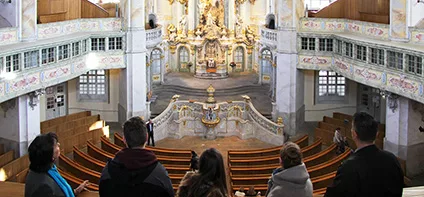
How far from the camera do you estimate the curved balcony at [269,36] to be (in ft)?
92.8

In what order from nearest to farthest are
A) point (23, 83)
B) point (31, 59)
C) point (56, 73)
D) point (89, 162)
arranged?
point (89, 162)
point (23, 83)
point (31, 59)
point (56, 73)

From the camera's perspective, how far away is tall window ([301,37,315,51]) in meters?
27.3

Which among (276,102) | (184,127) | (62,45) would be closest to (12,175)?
(62,45)

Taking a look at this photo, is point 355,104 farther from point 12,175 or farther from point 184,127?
point 12,175

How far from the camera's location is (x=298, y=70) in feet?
92.0

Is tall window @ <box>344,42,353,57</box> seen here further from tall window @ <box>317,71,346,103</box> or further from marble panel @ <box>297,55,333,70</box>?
tall window @ <box>317,71,346,103</box>

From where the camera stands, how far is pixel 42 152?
237 inches

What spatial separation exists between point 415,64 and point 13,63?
13.5m

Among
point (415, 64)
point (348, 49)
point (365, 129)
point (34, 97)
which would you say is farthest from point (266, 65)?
point (365, 129)

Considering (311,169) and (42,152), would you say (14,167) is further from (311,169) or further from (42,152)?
(42,152)

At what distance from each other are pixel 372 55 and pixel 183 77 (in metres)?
16.0

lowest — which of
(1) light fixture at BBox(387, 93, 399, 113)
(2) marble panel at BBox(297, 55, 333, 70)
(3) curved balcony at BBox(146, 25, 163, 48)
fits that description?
(1) light fixture at BBox(387, 93, 399, 113)

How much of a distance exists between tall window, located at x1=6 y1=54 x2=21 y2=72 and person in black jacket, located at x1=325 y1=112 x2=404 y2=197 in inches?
639

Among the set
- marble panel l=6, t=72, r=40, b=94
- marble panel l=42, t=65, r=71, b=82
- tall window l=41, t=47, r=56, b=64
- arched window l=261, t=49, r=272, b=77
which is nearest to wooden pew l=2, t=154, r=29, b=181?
marble panel l=6, t=72, r=40, b=94
